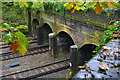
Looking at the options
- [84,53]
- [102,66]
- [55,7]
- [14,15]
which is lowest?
[84,53]

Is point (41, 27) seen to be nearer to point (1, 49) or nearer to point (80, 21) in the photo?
point (1, 49)

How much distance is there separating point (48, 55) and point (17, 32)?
1012 centimetres

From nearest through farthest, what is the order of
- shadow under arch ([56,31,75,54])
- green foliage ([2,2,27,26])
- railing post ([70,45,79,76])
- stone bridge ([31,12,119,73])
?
stone bridge ([31,12,119,73]), railing post ([70,45,79,76]), shadow under arch ([56,31,75,54]), green foliage ([2,2,27,26])

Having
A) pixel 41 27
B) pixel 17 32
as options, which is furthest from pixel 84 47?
pixel 17 32

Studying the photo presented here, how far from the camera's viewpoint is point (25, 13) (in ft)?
52.6

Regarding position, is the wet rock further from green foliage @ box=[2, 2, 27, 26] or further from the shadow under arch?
green foliage @ box=[2, 2, 27, 26]

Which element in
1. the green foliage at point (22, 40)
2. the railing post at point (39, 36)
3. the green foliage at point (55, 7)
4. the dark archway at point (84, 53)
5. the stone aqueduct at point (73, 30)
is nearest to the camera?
the green foliage at point (22, 40)

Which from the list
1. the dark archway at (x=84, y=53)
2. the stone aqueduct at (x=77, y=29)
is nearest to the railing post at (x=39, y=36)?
the stone aqueduct at (x=77, y=29)

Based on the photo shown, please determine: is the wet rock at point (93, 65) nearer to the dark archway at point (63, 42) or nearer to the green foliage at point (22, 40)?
the green foliage at point (22, 40)

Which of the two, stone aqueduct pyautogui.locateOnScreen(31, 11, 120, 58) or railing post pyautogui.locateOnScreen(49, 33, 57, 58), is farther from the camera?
railing post pyautogui.locateOnScreen(49, 33, 57, 58)

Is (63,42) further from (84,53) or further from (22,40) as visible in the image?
(22,40)

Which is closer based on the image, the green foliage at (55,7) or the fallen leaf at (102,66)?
the fallen leaf at (102,66)

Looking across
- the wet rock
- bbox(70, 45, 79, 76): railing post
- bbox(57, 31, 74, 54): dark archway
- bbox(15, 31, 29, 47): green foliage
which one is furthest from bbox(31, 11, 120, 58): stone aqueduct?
bbox(15, 31, 29, 47): green foliage

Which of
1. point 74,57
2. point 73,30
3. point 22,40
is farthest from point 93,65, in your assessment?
point 73,30
